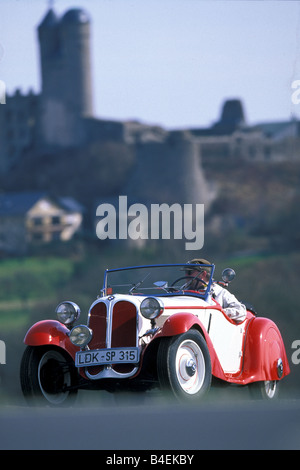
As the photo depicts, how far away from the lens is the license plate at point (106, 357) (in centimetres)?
777

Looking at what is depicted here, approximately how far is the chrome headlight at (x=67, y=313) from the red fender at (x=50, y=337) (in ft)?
0.34

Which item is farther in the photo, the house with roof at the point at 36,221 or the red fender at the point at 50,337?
the house with roof at the point at 36,221

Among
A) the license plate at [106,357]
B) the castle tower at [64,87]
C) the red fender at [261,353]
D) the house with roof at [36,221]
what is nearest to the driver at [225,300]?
the red fender at [261,353]

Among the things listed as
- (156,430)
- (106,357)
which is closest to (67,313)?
(106,357)

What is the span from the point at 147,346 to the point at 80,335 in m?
0.63

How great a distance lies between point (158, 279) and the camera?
366 inches

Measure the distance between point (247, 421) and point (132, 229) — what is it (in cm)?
9093

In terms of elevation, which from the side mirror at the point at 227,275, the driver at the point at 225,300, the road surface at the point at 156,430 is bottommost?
the road surface at the point at 156,430

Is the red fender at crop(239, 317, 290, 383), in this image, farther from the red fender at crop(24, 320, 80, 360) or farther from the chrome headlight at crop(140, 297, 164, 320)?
the red fender at crop(24, 320, 80, 360)

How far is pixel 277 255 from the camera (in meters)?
96.5

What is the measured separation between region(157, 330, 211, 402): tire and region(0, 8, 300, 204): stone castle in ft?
329

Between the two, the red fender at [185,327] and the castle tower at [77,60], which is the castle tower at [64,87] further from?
the red fender at [185,327]

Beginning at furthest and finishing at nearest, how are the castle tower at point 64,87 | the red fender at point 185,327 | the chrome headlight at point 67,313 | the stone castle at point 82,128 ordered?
the castle tower at point 64,87, the stone castle at point 82,128, the chrome headlight at point 67,313, the red fender at point 185,327

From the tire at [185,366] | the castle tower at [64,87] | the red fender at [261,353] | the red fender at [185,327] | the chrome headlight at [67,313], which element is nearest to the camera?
the tire at [185,366]
